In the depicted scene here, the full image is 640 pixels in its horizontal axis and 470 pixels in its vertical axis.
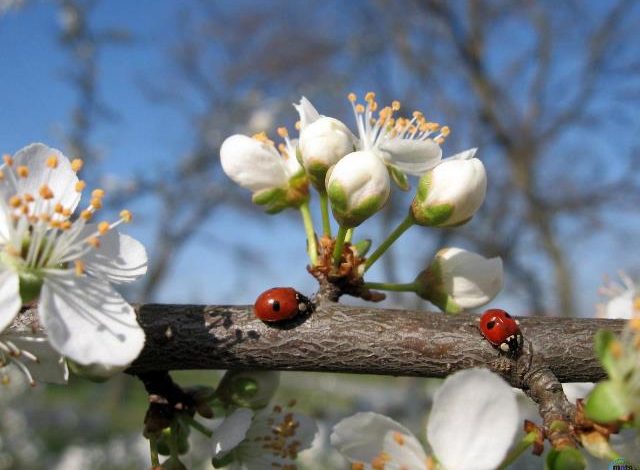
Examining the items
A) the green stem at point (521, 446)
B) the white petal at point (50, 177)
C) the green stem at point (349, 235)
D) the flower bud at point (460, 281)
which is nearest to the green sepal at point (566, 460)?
the green stem at point (521, 446)

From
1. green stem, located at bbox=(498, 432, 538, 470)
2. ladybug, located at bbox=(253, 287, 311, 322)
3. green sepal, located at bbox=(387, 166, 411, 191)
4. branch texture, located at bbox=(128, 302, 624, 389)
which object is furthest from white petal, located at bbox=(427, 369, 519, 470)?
green sepal, located at bbox=(387, 166, 411, 191)

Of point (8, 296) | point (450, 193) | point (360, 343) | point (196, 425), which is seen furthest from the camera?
point (196, 425)

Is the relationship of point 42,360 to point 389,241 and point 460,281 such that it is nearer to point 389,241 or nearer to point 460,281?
point 389,241

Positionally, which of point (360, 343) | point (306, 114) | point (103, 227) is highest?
point (306, 114)

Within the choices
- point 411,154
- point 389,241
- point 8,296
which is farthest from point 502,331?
point 8,296

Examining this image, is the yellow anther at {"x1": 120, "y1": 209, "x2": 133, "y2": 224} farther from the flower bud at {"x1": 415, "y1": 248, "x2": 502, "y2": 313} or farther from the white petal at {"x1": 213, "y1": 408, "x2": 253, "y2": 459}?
the flower bud at {"x1": 415, "y1": 248, "x2": 502, "y2": 313}

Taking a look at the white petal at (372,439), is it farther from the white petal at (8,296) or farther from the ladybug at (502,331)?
the white petal at (8,296)
